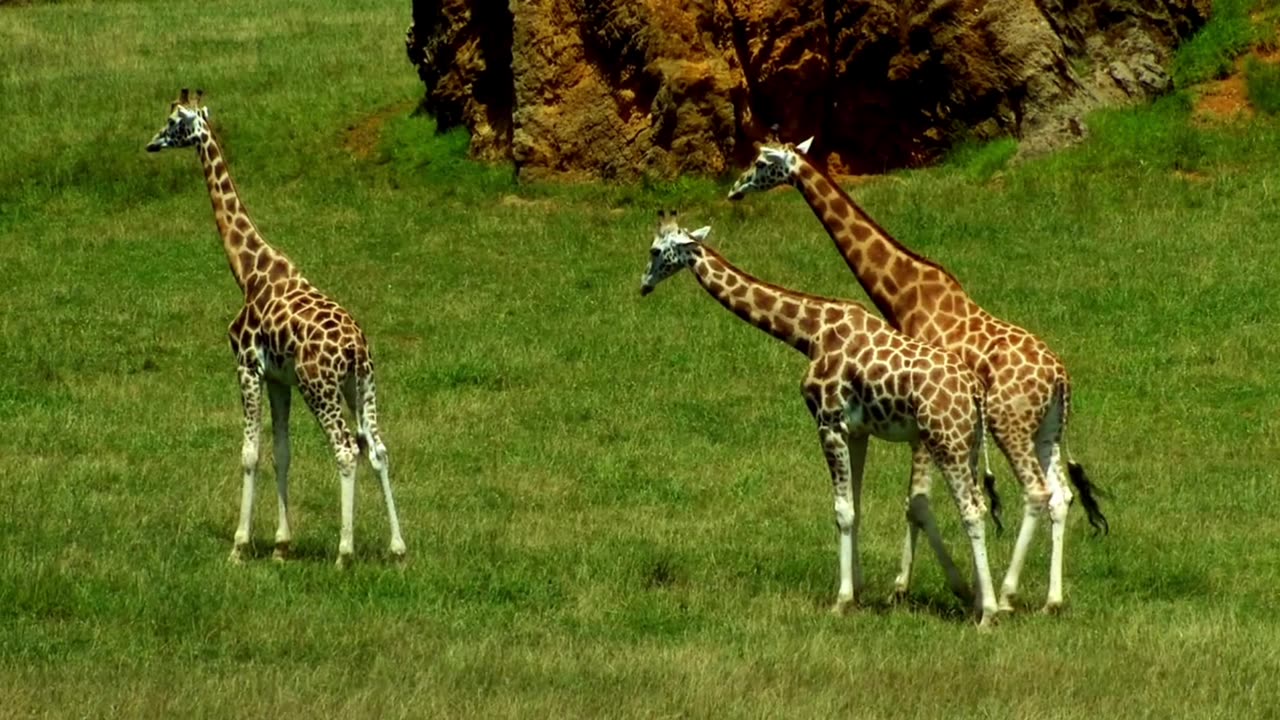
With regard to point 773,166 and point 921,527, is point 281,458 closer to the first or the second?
point 773,166

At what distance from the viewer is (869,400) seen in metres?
13.1

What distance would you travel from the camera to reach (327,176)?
30938 mm

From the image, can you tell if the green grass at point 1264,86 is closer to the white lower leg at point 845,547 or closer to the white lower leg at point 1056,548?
the white lower leg at point 1056,548

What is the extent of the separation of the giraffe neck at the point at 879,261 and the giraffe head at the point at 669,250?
96 centimetres

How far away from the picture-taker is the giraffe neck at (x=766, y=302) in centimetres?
1362

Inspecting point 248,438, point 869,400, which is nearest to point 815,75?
point 248,438

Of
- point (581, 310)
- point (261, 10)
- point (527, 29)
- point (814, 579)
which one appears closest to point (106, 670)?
point (814, 579)

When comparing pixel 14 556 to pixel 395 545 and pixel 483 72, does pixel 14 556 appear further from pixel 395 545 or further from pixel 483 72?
pixel 483 72

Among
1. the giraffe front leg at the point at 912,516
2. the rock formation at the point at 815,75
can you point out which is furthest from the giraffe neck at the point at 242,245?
the rock formation at the point at 815,75

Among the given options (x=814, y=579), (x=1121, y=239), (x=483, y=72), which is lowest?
(x=814, y=579)

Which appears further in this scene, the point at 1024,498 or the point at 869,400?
the point at 1024,498

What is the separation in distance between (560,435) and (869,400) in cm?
653

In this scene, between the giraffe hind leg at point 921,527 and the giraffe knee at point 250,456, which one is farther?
the giraffe knee at point 250,456

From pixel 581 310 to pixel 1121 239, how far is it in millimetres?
6578
